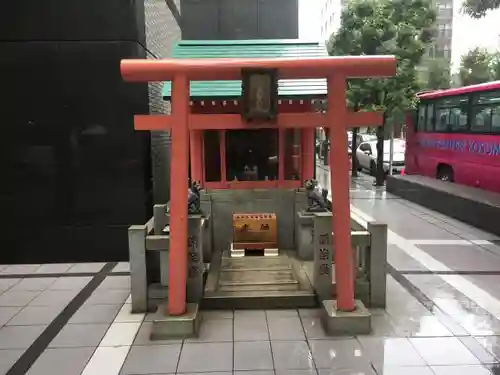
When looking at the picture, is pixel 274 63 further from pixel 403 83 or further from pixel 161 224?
pixel 403 83

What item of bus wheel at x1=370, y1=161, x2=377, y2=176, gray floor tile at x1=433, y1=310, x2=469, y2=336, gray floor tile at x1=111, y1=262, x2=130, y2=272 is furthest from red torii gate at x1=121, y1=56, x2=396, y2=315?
bus wheel at x1=370, y1=161, x2=377, y2=176

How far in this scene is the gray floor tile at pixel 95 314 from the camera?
6.00 metres

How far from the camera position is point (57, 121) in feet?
27.0

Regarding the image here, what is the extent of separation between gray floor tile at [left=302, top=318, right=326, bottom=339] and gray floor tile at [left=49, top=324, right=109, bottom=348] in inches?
93.6

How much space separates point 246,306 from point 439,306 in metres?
2.57

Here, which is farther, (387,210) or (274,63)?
(387,210)

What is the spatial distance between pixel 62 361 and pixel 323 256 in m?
3.29

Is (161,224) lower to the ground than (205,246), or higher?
higher

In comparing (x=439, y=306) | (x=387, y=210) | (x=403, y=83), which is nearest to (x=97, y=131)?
(x=439, y=306)

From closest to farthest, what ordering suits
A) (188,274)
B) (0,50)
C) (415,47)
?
(188,274), (0,50), (415,47)

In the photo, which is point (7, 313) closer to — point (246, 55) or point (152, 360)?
point (152, 360)

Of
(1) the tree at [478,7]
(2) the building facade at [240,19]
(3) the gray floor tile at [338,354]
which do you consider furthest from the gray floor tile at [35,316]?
(2) the building facade at [240,19]

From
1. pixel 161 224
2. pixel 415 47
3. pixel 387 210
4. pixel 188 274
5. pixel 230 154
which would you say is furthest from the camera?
pixel 415 47

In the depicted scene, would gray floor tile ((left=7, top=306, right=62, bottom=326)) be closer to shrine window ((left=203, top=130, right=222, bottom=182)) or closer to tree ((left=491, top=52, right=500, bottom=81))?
shrine window ((left=203, top=130, right=222, bottom=182))
